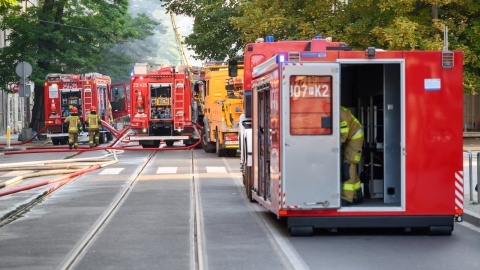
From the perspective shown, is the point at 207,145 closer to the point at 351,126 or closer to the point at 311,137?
the point at 351,126

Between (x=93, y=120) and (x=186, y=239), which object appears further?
(x=93, y=120)

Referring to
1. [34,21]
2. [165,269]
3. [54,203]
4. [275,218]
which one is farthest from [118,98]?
[165,269]

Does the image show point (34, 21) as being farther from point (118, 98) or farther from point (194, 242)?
point (194, 242)

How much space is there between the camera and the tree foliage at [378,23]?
38.2 meters

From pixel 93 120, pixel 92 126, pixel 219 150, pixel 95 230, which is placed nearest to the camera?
pixel 95 230

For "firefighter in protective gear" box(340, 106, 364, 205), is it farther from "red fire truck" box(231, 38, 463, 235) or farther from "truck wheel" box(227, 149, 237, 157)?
"truck wheel" box(227, 149, 237, 157)

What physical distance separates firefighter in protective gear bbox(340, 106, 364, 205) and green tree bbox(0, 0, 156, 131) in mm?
39280

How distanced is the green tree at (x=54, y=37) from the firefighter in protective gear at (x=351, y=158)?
39.3m

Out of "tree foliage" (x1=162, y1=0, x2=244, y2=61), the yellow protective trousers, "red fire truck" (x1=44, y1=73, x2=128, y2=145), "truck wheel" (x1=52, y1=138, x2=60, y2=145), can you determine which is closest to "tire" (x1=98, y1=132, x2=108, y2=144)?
"red fire truck" (x1=44, y1=73, x2=128, y2=145)

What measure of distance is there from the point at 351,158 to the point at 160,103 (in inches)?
1044

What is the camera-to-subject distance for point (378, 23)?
4003cm

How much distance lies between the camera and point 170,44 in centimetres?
18662

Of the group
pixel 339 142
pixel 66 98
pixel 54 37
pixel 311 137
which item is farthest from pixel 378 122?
pixel 54 37

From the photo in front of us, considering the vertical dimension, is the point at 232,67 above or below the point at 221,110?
above
